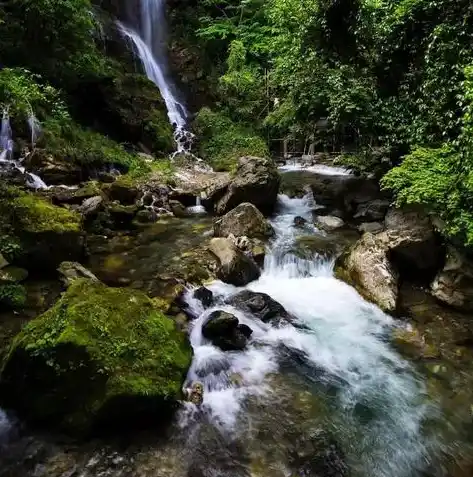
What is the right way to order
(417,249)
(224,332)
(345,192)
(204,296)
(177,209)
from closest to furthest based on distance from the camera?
(224,332) → (204,296) → (417,249) → (177,209) → (345,192)

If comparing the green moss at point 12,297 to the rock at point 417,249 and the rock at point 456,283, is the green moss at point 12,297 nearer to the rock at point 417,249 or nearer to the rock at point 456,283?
the rock at point 417,249

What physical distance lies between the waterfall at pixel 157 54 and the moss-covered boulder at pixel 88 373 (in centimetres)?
1515

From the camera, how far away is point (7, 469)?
378cm

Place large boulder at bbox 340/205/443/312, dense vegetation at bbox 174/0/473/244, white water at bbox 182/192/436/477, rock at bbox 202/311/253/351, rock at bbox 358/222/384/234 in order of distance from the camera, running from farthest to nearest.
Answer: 1. rock at bbox 358/222/384/234
2. large boulder at bbox 340/205/443/312
3. dense vegetation at bbox 174/0/473/244
4. rock at bbox 202/311/253/351
5. white water at bbox 182/192/436/477

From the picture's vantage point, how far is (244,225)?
→ 9.91 m

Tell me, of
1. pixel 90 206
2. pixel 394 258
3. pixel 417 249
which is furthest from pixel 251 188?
pixel 417 249

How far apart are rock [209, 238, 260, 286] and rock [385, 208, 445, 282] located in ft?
8.58

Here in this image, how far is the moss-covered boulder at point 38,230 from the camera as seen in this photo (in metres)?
6.94

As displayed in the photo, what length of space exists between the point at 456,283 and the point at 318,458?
4388 mm

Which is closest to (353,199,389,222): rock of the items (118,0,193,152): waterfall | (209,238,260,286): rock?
(209,238,260,286): rock

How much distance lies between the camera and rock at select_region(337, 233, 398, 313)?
722 centimetres

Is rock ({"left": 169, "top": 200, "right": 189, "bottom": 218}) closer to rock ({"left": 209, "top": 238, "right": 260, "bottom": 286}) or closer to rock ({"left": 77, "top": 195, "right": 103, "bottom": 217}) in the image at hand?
rock ({"left": 77, "top": 195, "right": 103, "bottom": 217})

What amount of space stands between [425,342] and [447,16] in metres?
6.14

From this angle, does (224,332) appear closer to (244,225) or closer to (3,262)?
(3,262)
